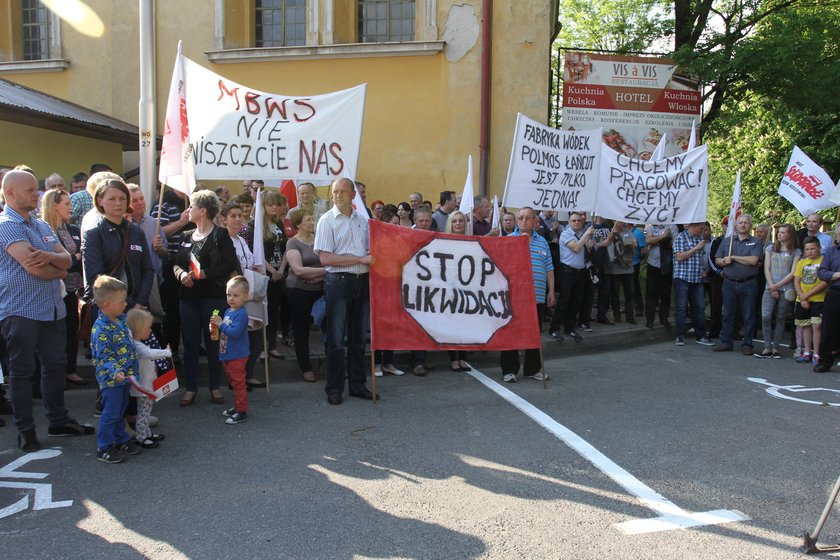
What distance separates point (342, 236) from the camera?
6.16 m

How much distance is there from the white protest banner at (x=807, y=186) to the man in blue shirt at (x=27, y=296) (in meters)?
9.12

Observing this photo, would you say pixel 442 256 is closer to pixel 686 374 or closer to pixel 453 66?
pixel 686 374

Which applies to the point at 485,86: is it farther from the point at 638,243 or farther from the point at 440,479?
the point at 440,479

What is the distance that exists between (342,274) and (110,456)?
2476mm

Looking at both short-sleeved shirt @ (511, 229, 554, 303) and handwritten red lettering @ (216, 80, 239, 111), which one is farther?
short-sleeved shirt @ (511, 229, 554, 303)

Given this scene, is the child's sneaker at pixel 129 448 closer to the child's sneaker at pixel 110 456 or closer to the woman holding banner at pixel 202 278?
the child's sneaker at pixel 110 456

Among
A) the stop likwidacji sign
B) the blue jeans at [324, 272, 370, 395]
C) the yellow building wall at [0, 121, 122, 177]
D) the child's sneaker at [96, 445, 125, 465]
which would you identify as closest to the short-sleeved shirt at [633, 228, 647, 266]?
the stop likwidacji sign

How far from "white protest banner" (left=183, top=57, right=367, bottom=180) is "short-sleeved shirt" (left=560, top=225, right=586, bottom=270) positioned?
11.8 ft

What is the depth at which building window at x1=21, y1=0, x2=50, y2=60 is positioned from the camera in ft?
49.2

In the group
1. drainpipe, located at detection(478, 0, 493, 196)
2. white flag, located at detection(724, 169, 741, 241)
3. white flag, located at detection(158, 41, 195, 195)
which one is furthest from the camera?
drainpipe, located at detection(478, 0, 493, 196)

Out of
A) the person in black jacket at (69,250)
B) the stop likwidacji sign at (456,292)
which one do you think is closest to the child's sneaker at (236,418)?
the person in black jacket at (69,250)

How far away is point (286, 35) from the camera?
14.4 m

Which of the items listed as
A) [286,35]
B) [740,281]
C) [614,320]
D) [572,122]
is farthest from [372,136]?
[740,281]

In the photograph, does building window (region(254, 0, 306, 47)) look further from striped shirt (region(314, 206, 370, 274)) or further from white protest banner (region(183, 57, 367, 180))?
striped shirt (region(314, 206, 370, 274))
